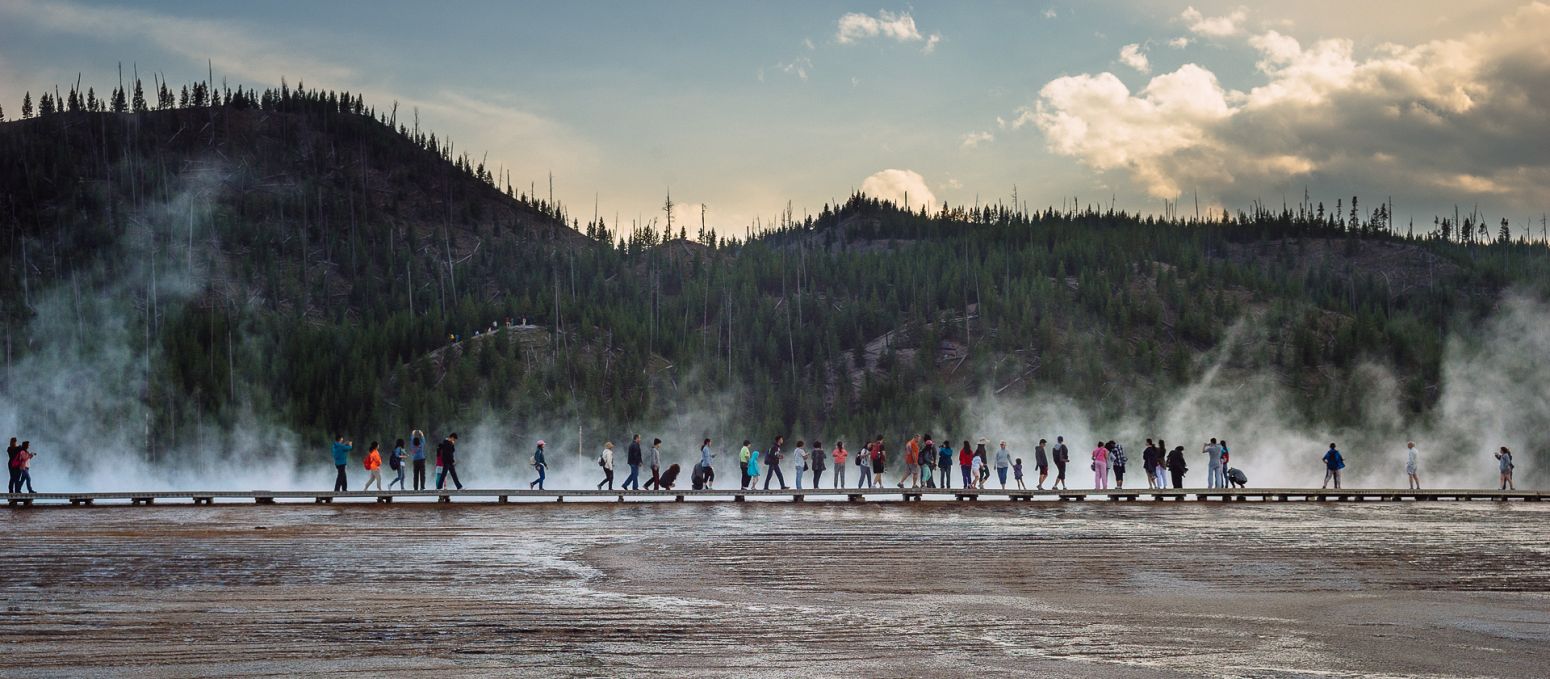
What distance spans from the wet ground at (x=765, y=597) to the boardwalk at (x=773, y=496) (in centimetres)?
620

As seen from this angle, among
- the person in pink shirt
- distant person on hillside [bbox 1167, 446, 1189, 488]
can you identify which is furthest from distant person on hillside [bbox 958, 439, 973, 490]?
distant person on hillside [bbox 1167, 446, 1189, 488]

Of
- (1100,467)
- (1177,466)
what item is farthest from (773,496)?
(1177,466)

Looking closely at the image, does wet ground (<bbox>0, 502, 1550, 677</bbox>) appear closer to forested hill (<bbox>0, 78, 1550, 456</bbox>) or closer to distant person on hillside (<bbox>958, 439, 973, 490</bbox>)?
distant person on hillside (<bbox>958, 439, 973, 490</bbox>)

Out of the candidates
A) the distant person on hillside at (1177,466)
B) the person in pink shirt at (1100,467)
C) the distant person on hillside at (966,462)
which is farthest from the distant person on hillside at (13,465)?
the distant person on hillside at (1177,466)

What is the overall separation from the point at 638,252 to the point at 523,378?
156 feet

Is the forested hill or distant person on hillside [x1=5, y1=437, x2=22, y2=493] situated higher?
the forested hill

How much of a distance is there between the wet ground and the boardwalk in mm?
6204

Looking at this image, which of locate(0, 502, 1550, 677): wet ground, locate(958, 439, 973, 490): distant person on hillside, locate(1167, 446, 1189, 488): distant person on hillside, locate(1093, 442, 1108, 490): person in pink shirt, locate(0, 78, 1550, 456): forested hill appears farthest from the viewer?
locate(0, 78, 1550, 456): forested hill

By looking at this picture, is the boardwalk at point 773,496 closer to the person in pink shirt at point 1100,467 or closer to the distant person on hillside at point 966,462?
the person in pink shirt at point 1100,467

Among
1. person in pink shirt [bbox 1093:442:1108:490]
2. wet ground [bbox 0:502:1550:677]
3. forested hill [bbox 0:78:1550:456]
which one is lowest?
wet ground [bbox 0:502:1550:677]

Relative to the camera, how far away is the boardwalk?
34.9 m

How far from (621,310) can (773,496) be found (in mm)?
62205

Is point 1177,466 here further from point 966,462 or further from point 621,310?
point 621,310

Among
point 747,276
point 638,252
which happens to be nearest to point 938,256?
point 747,276
